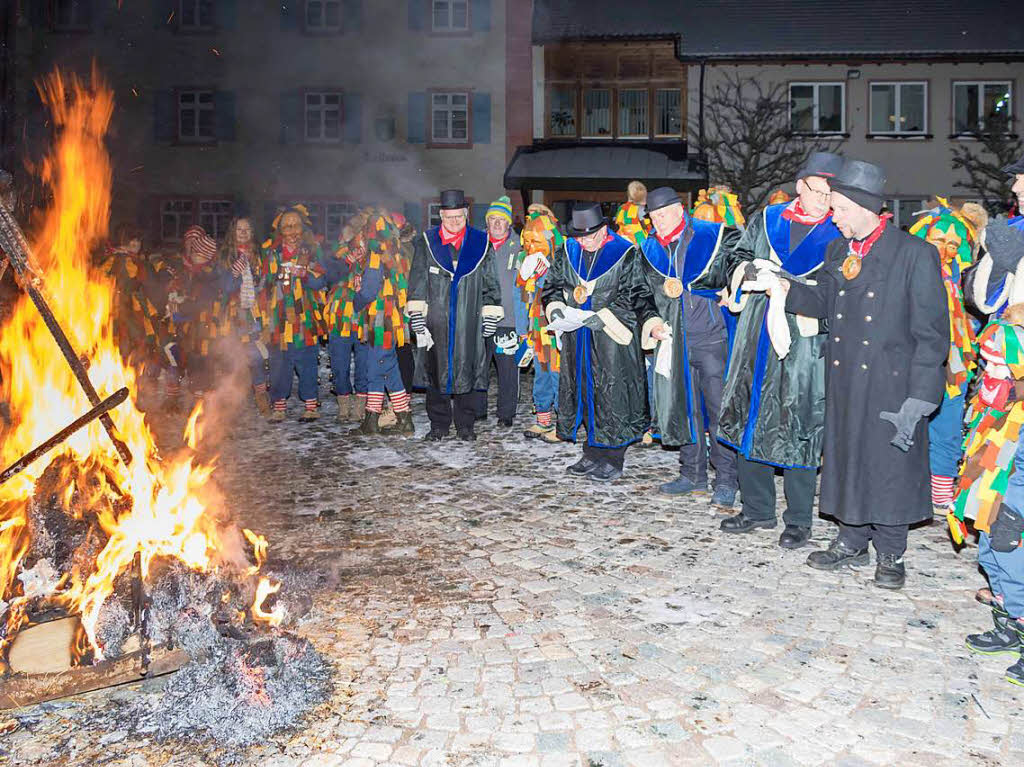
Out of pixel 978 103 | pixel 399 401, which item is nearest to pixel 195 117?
pixel 399 401

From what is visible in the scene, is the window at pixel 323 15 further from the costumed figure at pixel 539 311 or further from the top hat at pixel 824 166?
the top hat at pixel 824 166

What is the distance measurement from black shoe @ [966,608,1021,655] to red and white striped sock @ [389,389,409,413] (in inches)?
236

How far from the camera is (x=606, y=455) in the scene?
25.3 feet

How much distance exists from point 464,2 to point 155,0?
8015 mm

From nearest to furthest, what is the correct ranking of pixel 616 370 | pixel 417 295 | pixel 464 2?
pixel 616 370, pixel 417 295, pixel 464 2

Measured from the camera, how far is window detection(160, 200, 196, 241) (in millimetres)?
25922

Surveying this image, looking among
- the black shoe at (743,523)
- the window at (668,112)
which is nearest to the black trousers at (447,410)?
the black shoe at (743,523)

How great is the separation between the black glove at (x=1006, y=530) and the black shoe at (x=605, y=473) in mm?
3615

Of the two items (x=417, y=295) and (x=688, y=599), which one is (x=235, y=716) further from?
(x=417, y=295)

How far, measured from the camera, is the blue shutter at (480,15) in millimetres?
25219

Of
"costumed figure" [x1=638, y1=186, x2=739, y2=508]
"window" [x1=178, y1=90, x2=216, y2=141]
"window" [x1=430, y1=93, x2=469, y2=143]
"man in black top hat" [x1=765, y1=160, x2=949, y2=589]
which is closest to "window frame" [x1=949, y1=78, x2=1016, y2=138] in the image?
"window" [x1=430, y1=93, x2=469, y2=143]

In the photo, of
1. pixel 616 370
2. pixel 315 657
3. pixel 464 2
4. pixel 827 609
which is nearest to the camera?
pixel 315 657

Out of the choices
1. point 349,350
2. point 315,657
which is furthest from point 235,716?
point 349,350

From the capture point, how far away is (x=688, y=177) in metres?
25.3
